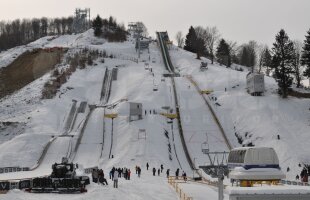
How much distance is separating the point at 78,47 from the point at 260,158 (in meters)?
85.9

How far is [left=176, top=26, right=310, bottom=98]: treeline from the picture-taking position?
72125mm

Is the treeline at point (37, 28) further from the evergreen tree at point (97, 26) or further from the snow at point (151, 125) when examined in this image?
the snow at point (151, 125)

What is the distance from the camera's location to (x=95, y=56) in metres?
104

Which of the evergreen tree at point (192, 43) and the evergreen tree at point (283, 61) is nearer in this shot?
the evergreen tree at point (283, 61)

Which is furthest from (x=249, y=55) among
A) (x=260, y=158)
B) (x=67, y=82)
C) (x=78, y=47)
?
(x=260, y=158)

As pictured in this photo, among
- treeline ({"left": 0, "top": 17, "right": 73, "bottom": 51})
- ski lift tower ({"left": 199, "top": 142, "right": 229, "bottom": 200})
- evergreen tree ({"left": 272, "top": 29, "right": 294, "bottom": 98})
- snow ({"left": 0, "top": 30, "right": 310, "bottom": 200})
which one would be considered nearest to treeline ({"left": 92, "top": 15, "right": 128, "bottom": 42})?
snow ({"left": 0, "top": 30, "right": 310, "bottom": 200})

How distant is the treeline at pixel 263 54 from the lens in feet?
237

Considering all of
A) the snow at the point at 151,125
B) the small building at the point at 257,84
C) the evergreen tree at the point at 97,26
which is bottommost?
the snow at the point at 151,125

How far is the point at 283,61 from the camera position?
73562mm

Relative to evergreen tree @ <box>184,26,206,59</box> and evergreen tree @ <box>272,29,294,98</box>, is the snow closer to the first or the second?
evergreen tree @ <box>272,29,294,98</box>

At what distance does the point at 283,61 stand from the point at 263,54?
194 ft

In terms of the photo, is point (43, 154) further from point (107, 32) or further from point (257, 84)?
point (107, 32)

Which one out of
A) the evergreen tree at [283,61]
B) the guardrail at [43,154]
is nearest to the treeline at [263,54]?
the evergreen tree at [283,61]

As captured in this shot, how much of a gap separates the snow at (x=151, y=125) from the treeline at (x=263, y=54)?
12.0 ft
